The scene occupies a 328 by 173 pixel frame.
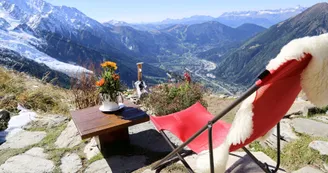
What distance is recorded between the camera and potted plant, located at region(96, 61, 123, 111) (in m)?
2.98

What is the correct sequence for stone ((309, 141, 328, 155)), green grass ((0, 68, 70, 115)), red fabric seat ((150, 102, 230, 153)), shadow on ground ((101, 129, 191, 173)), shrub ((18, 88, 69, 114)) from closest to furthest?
red fabric seat ((150, 102, 230, 153))
stone ((309, 141, 328, 155))
shadow on ground ((101, 129, 191, 173))
green grass ((0, 68, 70, 115))
shrub ((18, 88, 69, 114))

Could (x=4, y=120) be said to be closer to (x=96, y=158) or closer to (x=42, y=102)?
(x=42, y=102)

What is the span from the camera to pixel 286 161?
253 centimetres

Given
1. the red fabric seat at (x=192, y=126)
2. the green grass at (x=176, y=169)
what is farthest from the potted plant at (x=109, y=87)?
the green grass at (x=176, y=169)

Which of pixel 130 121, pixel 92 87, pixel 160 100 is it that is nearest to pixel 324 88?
pixel 130 121

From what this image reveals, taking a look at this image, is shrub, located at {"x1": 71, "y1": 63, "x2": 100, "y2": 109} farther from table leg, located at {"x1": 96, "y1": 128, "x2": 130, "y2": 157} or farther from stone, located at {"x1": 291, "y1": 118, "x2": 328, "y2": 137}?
stone, located at {"x1": 291, "y1": 118, "x2": 328, "y2": 137}

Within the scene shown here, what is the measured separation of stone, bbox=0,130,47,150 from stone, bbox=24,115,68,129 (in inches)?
9.6

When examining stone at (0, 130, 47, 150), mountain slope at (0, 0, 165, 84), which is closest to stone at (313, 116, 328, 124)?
stone at (0, 130, 47, 150)

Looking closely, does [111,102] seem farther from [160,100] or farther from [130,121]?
[160,100]

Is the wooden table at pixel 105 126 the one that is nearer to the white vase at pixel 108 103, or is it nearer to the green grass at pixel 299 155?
the white vase at pixel 108 103

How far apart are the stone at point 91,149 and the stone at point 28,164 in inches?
15.7

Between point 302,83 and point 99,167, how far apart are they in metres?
2.18

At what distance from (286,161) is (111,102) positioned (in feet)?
6.42

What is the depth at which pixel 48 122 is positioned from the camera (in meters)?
4.18
